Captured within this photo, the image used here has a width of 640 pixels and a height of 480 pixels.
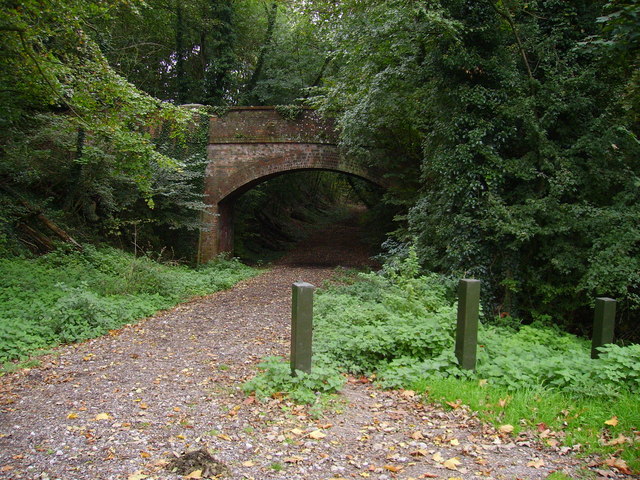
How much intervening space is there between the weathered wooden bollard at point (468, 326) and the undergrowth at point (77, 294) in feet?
14.5

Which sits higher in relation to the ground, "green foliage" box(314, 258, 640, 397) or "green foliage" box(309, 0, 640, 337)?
"green foliage" box(309, 0, 640, 337)

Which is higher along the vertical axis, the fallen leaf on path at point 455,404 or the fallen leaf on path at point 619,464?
the fallen leaf on path at point 619,464

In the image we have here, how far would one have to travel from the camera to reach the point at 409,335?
14.5 ft

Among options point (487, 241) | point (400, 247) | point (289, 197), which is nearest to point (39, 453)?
point (487, 241)

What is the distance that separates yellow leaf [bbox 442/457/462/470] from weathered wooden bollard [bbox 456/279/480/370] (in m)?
1.39

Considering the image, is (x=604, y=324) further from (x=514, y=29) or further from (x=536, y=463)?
(x=514, y=29)

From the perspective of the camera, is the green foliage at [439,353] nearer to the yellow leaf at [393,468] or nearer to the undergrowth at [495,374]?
the undergrowth at [495,374]

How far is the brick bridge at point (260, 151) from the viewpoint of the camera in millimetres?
13867

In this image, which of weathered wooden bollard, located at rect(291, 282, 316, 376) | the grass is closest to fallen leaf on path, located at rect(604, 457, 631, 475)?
the grass

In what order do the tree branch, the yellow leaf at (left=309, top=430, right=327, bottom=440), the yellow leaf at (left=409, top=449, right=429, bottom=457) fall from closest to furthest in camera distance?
the yellow leaf at (left=409, top=449, right=429, bottom=457)
the yellow leaf at (left=309, top=430, right=327, bottom=440)
the tree branch

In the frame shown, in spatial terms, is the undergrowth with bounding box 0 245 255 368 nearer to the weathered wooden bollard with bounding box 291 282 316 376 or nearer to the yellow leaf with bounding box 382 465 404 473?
the weathered wooden bollard with bounding box 291 282 316 376

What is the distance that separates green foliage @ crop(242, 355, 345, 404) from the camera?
359 cm

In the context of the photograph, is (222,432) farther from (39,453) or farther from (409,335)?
(409,335)

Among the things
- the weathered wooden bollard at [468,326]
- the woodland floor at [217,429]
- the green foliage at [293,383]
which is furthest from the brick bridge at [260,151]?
the green foliage at [293,383]
